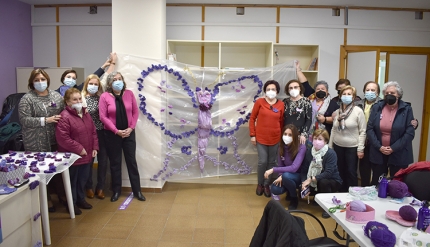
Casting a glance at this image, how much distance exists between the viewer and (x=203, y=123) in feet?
13.1

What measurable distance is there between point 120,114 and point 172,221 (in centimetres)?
122

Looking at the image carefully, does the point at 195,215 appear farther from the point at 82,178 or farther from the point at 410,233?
the point at 410,233

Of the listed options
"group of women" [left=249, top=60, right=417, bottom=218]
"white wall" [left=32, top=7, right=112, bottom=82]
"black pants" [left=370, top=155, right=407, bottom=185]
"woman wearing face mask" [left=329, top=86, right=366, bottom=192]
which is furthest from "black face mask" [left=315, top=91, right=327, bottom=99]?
"white wall" [left=32, top=7, right=112, bottom=82]

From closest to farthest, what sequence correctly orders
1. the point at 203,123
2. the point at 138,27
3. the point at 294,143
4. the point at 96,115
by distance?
the point at 294,143, the point at 96,115, the point at 138,27, the point at 203,123

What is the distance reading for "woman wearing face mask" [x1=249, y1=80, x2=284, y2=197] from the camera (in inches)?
149

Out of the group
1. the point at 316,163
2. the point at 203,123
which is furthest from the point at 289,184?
the point at 203,123

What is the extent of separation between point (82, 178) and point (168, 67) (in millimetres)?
1522

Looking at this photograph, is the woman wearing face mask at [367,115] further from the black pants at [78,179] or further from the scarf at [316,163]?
the black pants at [78,179]

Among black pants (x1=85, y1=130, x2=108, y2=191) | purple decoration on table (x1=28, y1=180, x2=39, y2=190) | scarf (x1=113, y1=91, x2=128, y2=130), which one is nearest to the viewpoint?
purple decoration on table (x1=28, y1=180, x2=39, y2=190)

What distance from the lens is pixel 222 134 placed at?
408 cm

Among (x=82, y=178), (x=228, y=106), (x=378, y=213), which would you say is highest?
(x=228, y=106)

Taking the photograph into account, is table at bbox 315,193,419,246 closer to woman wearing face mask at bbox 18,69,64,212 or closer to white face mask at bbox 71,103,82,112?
white face mask at bbox 71,103,82,112

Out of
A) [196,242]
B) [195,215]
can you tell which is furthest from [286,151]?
[196,242]

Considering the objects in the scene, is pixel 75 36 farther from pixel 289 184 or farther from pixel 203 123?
pixel 289 184
